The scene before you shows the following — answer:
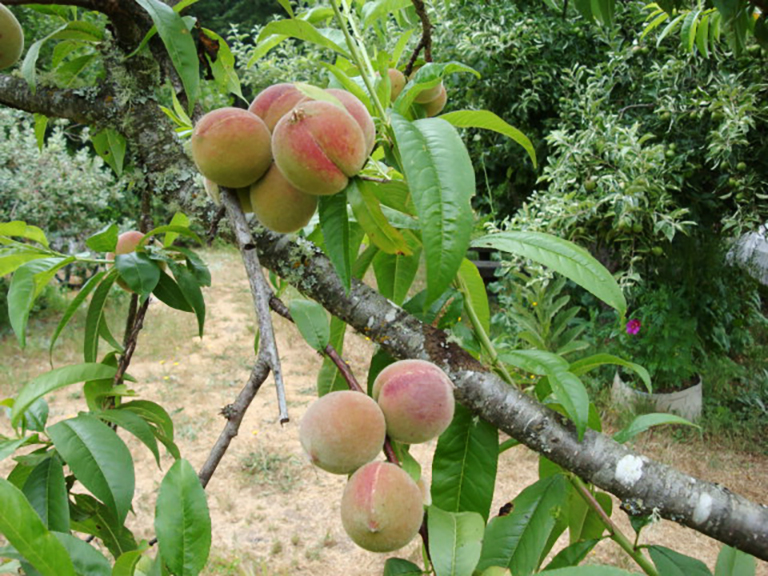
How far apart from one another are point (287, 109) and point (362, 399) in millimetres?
310

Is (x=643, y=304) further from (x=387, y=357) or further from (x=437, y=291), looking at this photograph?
(x=437, y=291)

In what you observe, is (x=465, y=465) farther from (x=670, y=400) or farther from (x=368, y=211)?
(x=670, y=400)

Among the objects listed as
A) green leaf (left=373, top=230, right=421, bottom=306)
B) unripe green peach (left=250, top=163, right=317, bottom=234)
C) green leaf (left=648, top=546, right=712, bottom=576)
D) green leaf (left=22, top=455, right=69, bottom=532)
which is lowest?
green leaf (left=648, top=546, right=712, bottom=576)

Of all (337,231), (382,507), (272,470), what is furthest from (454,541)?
(272,470)

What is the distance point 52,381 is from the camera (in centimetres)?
73

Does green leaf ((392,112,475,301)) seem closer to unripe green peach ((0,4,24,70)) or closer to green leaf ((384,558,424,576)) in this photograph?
green leaf ((384,558,424,576))

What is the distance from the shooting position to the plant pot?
3.36 metres

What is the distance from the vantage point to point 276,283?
3.18 ft

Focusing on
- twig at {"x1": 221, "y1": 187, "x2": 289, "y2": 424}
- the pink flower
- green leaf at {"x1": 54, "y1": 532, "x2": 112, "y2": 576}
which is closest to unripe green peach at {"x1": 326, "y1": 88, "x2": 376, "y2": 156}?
twig at {"x1": 221, "y1": 187, "x2": 289, "y2": 424}

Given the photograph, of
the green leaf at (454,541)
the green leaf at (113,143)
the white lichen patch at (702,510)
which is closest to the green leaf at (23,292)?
the green leaf at (113,143)

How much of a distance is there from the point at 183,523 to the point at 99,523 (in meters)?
0.38

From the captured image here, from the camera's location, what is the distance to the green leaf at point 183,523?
0.48 metres

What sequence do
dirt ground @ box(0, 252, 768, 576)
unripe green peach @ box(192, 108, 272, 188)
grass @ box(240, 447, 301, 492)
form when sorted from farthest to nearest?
grass @ box(240, 447, 301, 492)
dirt ground @ box(0, 252, 768, 576)
unripe green peach @ box(192, 108, 272, 188)

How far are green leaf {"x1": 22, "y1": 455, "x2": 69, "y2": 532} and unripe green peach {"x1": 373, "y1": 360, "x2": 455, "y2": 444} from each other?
1.29ft
